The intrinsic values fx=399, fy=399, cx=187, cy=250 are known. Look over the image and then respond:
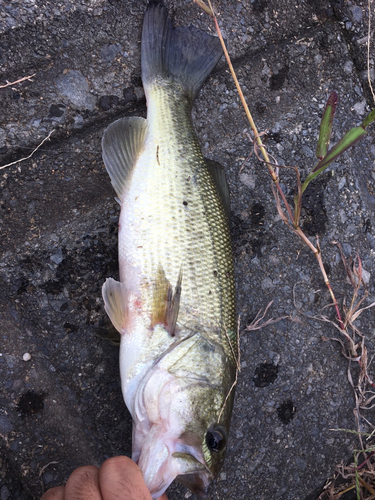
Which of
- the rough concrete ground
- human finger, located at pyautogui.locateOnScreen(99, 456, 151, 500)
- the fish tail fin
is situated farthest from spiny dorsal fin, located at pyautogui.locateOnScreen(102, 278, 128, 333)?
the fish tail fin

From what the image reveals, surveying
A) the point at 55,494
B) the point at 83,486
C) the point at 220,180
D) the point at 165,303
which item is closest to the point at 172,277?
the point at 165,303

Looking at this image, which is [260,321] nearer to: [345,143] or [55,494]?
[345,143]

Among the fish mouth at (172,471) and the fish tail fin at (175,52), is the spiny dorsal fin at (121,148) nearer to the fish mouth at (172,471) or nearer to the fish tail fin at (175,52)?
the fish tail fin at (175,52)

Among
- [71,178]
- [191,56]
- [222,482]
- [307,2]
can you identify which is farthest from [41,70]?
[222,482]

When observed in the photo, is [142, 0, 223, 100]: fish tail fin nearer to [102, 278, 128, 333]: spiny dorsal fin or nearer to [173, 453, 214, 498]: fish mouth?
[102, 278, 128, 333]: spiny dorsal fin

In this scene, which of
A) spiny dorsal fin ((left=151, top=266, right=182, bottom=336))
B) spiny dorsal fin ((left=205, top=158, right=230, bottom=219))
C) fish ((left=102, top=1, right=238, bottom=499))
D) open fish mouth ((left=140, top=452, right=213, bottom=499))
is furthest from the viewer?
spiny dorsal fin ((left=205, top=158, right=230, bottom=219))

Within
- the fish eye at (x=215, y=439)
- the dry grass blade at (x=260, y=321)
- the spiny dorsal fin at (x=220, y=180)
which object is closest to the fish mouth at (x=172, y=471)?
the fish eye at (x=215, y=439)
